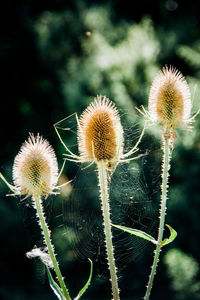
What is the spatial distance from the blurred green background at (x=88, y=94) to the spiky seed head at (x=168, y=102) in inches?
46.4

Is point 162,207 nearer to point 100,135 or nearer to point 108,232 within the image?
point 108,232

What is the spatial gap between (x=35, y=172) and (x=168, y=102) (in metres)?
0.51

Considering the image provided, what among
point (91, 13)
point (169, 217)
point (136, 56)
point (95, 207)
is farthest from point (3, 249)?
point (91, 13)

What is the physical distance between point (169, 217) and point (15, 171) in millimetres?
2326

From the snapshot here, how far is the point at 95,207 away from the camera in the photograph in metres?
2.99

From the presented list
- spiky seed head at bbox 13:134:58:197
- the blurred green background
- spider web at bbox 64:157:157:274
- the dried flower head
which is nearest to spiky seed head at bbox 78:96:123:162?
the dried flower head

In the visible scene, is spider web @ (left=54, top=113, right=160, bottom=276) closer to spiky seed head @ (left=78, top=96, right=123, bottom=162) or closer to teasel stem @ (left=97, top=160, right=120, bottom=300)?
spiky seed head @ (left=78, top=96, right=123, bottom=162)

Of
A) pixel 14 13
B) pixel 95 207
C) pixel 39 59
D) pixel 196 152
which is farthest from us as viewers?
pixel 14 13

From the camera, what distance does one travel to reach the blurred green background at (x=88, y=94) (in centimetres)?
292

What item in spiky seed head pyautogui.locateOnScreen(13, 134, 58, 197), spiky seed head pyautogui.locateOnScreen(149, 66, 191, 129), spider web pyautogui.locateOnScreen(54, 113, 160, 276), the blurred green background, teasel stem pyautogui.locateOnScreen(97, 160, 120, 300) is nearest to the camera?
teasel stem pyautogui.locateOnScreen(97, 160, 120, 300)

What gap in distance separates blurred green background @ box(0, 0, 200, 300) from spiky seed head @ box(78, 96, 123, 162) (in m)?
1.23

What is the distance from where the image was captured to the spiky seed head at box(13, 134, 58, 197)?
3.56ft

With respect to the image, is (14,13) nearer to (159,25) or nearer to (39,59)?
(39,59)

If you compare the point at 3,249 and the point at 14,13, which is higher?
the point at 14,13
